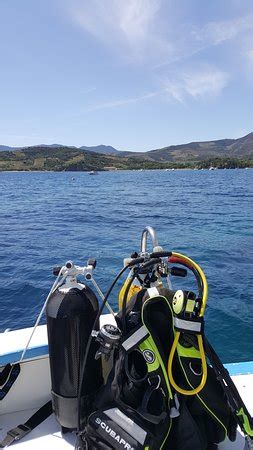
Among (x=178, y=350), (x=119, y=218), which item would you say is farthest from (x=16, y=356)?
(x=119, y=218)

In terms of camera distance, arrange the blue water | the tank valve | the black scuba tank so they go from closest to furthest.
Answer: the tank valve, the black scuba tank, the blue water

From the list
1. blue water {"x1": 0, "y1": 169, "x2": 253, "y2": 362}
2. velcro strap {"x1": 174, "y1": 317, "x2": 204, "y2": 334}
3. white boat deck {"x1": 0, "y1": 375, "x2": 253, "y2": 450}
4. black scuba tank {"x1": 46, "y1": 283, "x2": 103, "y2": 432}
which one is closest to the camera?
velcro strap {"x1": 174, "y1": 317, "x2": 204, "y2": 334}

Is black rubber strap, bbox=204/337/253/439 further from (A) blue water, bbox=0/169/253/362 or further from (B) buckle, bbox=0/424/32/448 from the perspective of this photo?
(A) blue water, bbox=0/169/253/362

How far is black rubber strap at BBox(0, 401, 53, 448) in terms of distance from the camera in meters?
2.60

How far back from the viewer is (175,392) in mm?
2105

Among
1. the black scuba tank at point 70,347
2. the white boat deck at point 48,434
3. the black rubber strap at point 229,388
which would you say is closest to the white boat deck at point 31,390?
the white boat deck at point 48,434

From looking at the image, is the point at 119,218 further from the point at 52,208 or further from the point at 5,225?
the point at 52,208

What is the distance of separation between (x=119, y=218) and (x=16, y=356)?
1665 cm

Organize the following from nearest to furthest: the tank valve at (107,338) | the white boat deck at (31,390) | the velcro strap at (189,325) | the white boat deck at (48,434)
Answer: the velcro strap at (189,325)
the tank valve at (107,338)
the white boat deck at (48,434)
the white boat deck at (31,390)

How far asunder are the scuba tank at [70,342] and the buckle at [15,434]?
291mm

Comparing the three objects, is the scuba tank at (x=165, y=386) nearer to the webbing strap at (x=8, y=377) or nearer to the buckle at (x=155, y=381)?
the buckle at (x=155, y=381)

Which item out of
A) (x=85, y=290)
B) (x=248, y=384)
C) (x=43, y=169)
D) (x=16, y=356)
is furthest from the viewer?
(x=43, y=169)

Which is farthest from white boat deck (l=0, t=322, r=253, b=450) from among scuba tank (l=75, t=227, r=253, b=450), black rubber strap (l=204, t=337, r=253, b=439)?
black rubber strap (l=204, t=337, r=253, b=439)

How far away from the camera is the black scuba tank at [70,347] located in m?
2.40
